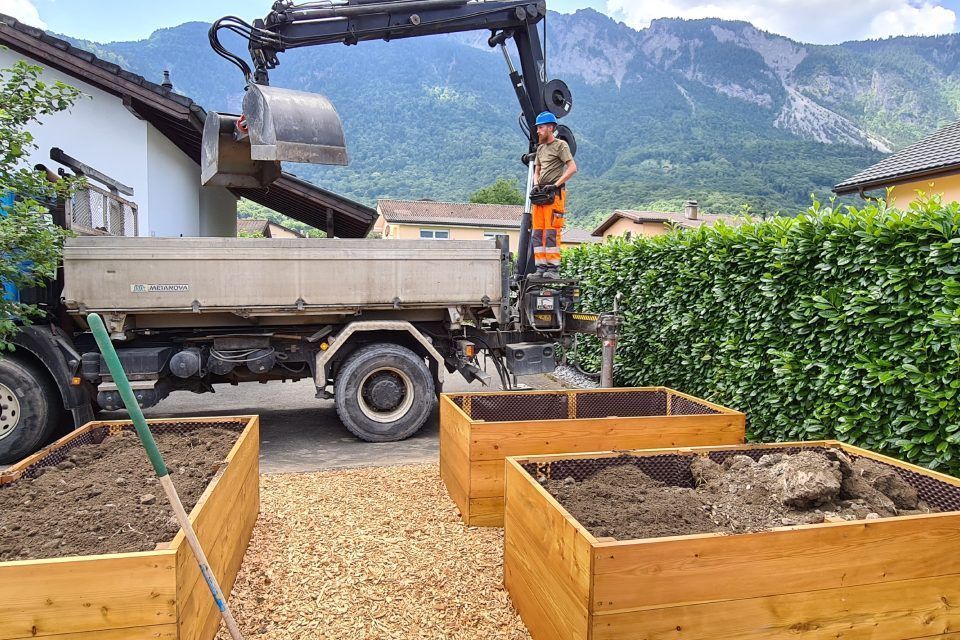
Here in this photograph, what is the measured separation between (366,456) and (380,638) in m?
3.53

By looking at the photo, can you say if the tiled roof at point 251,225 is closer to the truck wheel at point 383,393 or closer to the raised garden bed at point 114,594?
the truck wheel at point 383,393

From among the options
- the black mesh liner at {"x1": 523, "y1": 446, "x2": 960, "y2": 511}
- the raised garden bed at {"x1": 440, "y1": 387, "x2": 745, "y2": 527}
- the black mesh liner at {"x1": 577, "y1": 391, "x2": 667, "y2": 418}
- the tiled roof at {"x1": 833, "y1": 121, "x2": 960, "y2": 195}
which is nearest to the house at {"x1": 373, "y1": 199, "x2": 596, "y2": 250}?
the tiled roof at {"x1": 833, "y1": 121, "x2": 960, "y2": 195}

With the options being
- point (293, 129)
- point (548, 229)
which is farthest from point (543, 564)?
point (548, 229)

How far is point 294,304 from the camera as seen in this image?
22.1 feet

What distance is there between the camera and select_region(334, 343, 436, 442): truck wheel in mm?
6988

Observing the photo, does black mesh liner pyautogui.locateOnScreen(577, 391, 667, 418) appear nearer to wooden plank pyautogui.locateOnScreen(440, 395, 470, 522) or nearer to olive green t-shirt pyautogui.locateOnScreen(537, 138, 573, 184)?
wooden plank pyautogui.locateOnScreen(440, 395, 470, 522)

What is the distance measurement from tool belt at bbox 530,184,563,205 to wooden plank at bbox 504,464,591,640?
14.7ft

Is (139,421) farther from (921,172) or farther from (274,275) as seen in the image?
(921,172)

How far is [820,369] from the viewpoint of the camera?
518 cm

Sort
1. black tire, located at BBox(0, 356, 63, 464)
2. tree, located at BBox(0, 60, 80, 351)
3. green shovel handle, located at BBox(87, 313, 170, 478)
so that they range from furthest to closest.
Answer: black tire, located at BBox(0, 356, 63, 464) < tree, located at BBox(0, 60, 80, 351) < green shovel handle, located at BBox(87, 313, 170, 478)

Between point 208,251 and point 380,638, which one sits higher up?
point 208,251

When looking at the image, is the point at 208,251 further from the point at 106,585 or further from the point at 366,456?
the point at 106,585

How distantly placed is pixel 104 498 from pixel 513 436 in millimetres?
2516

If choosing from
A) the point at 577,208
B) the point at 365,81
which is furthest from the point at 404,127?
the point at 577,208
